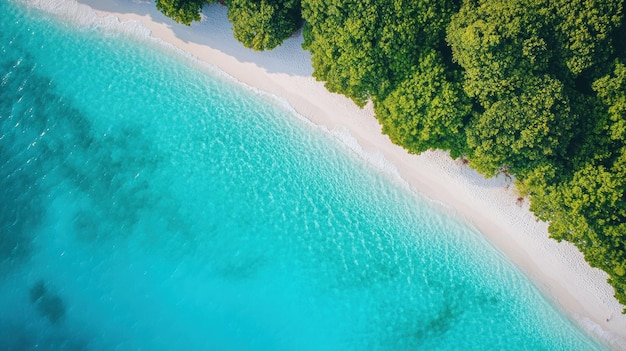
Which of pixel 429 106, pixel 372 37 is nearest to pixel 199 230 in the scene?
pixel 372 37

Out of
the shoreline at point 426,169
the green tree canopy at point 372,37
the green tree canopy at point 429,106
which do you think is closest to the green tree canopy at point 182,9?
the shoreline at point 426,169

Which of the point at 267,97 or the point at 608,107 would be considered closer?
the point at 608,107

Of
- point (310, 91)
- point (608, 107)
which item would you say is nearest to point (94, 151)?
point (310, 91)

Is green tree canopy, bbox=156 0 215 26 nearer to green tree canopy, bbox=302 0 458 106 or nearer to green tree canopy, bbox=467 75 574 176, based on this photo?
green tree canopy, bbox=302 0 458 106

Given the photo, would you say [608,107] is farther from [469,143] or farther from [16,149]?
[16,149]

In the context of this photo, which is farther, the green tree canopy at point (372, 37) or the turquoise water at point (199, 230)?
the turquoise water at point (199, 230)

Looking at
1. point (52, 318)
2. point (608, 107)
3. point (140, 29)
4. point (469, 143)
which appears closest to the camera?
point (608, 107)

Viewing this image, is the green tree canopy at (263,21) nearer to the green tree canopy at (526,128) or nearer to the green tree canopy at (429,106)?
the green tree canopy at (429,106)
